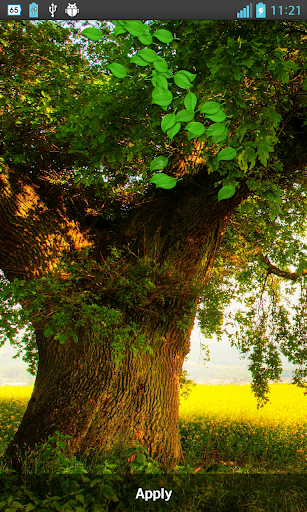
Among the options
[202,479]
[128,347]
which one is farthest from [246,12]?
[202,479]

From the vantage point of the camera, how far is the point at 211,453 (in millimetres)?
8086

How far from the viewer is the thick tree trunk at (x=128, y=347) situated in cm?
517

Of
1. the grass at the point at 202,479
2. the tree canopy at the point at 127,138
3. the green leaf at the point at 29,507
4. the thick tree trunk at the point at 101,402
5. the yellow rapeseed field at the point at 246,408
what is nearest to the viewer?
the tree canopy at the point at 127,138

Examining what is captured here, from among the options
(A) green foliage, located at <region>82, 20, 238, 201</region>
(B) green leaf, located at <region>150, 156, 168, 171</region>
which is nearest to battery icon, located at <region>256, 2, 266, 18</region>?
(A) green foliage, located at <region>82, 20, 238, 201</region>

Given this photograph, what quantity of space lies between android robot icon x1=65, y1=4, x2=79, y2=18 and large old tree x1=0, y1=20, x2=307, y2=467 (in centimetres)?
151

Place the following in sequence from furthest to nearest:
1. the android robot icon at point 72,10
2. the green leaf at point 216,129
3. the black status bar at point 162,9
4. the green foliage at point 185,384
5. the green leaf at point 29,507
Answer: the green foliage at point 185,384
the green leaf at point 29,507
the android robot icon at point 72,10
the black status bar at point 162,9
the green leaf at point 216,129

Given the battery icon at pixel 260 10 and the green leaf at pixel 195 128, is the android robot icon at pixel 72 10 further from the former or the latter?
the green leaf at pixel 195 128

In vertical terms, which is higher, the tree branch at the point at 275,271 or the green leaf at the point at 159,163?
the tree branch at the point at 275,271

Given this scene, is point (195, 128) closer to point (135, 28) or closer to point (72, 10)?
point (135, 28)

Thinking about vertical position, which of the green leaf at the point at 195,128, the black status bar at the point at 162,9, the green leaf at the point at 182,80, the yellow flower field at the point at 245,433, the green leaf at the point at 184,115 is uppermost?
the black status bar at the point at 162,9

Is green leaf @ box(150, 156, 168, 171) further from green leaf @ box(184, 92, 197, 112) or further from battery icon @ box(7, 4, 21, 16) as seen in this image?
battery icon @ box(7, 4, 21, 16)

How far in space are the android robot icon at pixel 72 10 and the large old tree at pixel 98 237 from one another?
1507 mm

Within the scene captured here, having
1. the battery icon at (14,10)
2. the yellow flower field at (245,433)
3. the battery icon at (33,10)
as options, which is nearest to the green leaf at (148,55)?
the battery icon at (33,10)

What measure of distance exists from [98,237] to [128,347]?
1913 mm
